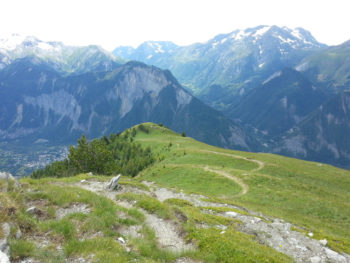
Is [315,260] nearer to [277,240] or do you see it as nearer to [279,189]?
[277,240]

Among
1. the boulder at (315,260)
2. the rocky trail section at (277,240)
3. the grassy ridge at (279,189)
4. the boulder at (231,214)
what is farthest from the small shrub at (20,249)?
the grassy ridge at (279,189)

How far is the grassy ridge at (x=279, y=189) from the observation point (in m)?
28.8

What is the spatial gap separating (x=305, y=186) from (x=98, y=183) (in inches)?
1554

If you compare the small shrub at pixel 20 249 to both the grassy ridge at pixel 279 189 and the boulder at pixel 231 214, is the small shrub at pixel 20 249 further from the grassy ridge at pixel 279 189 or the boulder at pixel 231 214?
the grassy ridge at pixel 279 189

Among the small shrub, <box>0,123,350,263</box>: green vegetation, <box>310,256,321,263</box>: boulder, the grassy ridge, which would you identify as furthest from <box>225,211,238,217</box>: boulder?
the small shrub

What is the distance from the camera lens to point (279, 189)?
4041 centimetres

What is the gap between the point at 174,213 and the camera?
16984mm

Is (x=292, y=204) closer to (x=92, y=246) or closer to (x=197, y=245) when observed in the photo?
(x=197, y=245)

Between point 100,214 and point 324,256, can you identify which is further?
point 324,256

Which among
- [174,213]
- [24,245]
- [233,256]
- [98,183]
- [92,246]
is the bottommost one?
Answer: [98,183]

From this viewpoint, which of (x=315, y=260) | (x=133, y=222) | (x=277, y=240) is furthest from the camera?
(x=277, y=240)

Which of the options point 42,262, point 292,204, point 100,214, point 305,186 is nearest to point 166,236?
point 100,214

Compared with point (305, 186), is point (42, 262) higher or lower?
higher

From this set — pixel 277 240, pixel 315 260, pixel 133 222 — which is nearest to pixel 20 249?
pixel 133 222
